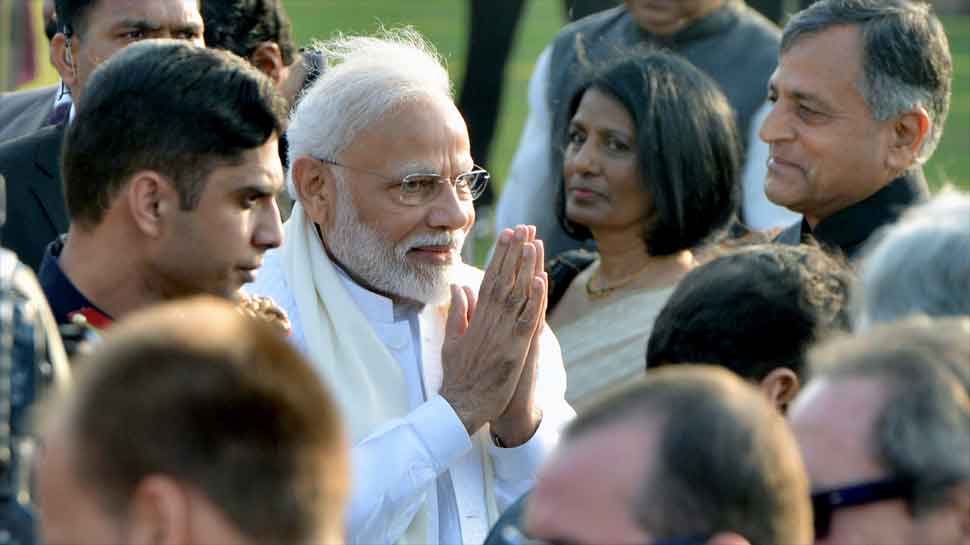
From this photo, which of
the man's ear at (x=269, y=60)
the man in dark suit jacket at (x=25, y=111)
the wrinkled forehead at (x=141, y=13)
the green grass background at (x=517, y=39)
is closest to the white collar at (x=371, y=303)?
the wrinkled forehead at (x=141, y=13)

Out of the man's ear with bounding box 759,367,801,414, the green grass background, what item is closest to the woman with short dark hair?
the man's ear with bounding box 759,367,801,414

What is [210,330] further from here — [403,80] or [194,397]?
[403,80]

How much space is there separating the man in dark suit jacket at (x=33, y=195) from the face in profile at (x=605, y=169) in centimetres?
154

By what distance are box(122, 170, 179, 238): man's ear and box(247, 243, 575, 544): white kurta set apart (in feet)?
2.18

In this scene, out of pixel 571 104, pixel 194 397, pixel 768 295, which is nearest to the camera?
pixel 194 397

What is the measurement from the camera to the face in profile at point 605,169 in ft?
16.7

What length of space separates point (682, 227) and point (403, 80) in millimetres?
1223

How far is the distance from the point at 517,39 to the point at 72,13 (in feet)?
18.2

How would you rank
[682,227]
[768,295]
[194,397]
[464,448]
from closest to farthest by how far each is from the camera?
[194,397], [768,295], [464,448], [682,227]

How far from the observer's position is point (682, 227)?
16.4 feet

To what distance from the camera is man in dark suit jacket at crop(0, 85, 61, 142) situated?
221 inches

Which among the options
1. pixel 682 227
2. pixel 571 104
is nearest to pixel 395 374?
pixel 682 227

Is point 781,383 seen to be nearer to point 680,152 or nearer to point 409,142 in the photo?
point 409,142

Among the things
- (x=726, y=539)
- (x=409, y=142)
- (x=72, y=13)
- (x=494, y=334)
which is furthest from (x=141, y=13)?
(x=726, y=539)
